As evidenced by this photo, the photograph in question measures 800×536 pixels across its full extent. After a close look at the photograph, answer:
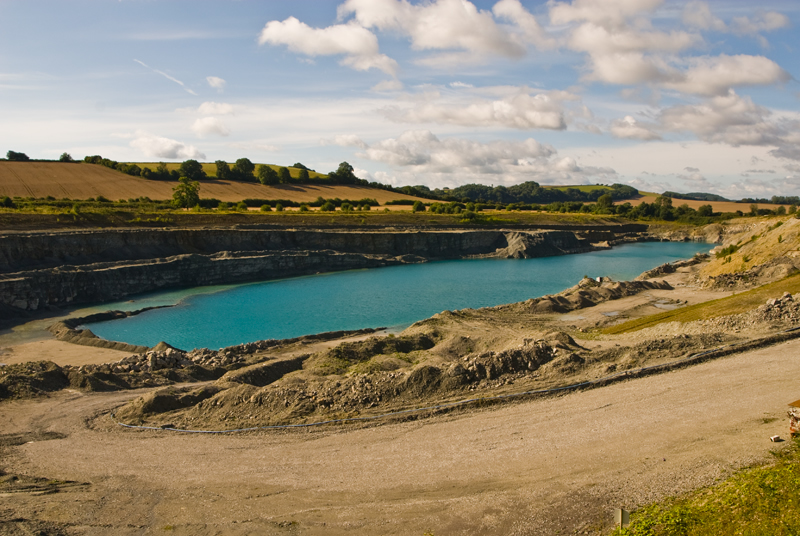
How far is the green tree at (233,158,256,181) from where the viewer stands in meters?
114

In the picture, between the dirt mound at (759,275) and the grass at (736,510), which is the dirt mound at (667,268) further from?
the grass at (736,510)

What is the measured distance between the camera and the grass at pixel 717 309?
28500 millimetres

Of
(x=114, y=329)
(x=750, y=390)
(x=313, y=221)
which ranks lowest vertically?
Result: (x=114, y=329)

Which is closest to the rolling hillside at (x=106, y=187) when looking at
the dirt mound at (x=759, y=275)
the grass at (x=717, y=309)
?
the dirt mound at (x=759, y=275)

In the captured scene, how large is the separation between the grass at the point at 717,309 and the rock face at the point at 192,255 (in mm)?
45144

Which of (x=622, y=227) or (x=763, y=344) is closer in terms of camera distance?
(x=763, y=344)

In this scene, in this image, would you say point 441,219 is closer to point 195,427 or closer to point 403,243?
point 403,243

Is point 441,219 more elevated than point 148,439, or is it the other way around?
point 441,219

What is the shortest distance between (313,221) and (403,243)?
15.7 m

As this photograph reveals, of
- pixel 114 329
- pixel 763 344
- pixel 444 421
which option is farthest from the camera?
pixel 114 329

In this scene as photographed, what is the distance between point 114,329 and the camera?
37906 millimetres

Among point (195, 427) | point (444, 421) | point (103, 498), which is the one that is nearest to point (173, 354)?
point (195, 427)

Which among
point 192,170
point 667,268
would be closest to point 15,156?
point 192,170

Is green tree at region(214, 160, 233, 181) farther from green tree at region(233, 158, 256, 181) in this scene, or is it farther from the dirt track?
the dirt track
